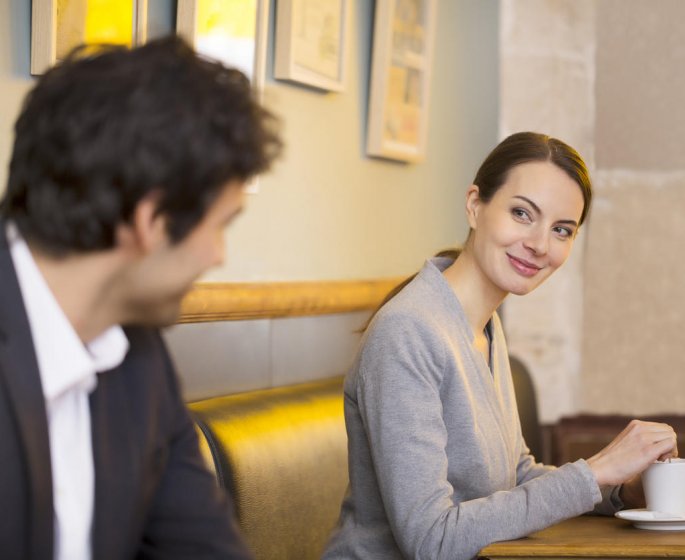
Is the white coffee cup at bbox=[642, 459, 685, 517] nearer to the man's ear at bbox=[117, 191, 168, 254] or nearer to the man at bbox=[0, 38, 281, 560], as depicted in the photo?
the man at bbox=[0, 38, 281, 560]

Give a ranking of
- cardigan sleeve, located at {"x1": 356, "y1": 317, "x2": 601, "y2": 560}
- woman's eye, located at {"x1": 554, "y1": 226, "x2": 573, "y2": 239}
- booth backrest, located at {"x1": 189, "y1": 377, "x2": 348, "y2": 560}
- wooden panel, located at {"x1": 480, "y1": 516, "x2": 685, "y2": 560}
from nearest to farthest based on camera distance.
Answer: wooden panel, located at {"x1": 480, "y1": 516, "x2": 685, "y2": 560}
cardigan sleeve, located at {"x1": 356, "y1": 317, "x2": 601, "y2": 560}
booth backrest, located at {"x1": 189, "y1": 377, "x2": 348, "y2": 560}
woman's eye, located at {"x1": 554, "y1": 226, "x2": 573, "y2": 239}

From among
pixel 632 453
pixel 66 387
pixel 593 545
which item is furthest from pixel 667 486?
pixel 66 387

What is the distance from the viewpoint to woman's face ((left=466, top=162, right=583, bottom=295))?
7.30ft

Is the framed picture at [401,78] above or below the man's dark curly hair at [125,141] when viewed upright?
above

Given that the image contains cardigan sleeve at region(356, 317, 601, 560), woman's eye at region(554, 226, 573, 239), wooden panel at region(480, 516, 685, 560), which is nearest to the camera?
wooden panel at region(480, 516, 685, 560)

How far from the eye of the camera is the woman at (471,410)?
1.91 meters

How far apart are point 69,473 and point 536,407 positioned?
247 cm

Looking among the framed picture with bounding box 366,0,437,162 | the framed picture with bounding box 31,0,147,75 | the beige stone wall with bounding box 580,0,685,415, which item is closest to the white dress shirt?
the framed picture with bounding box 31,0,147,75

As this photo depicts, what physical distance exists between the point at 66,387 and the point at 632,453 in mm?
1114

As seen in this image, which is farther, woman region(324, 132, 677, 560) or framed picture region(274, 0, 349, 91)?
framed picture region(274, 0, 349, 91)

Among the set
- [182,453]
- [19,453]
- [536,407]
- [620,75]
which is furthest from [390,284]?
[19,453]

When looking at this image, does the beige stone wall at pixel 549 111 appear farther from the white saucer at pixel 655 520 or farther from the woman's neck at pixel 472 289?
the white saucer at pixel 655 520

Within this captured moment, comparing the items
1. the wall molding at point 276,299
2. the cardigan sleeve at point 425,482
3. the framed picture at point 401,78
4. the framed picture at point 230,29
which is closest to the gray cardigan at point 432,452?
the cardigan sleeve at point 425,482

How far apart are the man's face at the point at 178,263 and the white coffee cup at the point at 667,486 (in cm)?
107
